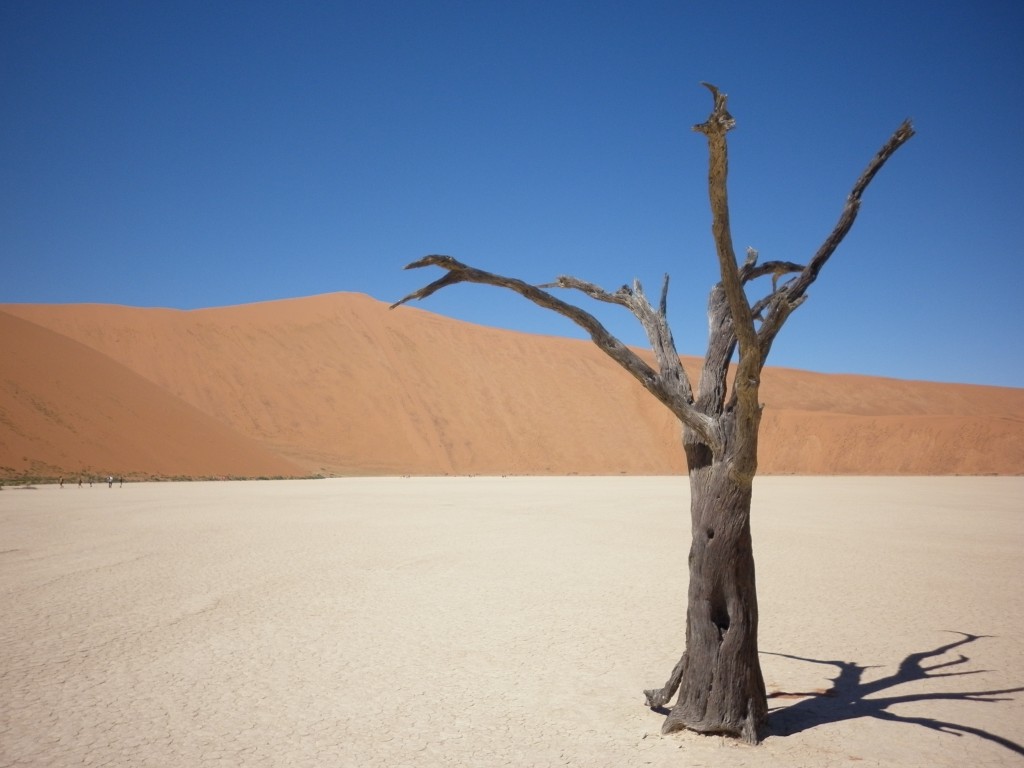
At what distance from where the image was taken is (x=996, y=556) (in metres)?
12.2

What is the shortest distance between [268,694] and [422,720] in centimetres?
140

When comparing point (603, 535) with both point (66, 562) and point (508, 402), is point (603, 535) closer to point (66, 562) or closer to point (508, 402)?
point (66, 562)

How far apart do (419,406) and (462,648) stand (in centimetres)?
5041

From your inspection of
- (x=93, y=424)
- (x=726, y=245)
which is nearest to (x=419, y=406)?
(x=93, y=424)

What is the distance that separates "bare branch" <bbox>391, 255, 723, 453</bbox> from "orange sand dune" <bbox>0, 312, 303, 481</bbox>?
32.5 metres

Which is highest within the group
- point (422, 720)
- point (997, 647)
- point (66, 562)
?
point (997, 647)

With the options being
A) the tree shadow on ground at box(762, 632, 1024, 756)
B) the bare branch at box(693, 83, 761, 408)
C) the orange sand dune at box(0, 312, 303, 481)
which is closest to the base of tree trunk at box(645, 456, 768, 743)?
the tree shadow on ground at box(762, 632, 1024, 756)

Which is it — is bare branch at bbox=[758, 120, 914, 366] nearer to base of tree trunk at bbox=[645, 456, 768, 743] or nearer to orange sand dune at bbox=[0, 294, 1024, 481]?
base of tree trunk at bbox=[645, 456, 768, 743]

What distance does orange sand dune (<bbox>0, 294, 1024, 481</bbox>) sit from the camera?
1976 inches

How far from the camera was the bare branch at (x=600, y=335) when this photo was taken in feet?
13.8

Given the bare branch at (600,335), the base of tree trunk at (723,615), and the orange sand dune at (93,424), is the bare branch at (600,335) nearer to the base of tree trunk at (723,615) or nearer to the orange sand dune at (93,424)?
the base of tree trunk at (723,615)

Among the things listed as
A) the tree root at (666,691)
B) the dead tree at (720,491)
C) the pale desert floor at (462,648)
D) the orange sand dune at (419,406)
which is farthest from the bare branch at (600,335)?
the orange sand dune at (419,406)

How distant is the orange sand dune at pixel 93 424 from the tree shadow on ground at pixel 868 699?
33.4 m

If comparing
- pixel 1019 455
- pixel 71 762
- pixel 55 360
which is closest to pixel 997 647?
pixel 71 762
